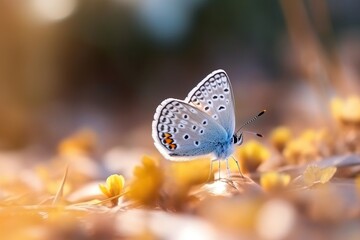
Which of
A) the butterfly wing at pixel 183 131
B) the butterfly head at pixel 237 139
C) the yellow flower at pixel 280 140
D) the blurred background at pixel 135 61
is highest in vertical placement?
the blurred background at pixel 135 61

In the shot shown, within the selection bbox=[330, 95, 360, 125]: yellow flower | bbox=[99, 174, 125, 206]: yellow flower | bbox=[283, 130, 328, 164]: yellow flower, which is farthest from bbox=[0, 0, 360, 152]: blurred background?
bbox=[99, 174, 125, 206]: yellow flower

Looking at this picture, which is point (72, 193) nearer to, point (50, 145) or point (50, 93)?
point (50, 145)

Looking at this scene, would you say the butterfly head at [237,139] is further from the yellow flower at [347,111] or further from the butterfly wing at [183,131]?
the yellow flower at [347,111]

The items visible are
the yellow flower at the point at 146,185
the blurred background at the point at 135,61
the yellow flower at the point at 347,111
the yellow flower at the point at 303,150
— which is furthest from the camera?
the blurred background at the point at 135,61

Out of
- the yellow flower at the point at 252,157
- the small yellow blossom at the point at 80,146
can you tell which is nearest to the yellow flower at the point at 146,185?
the yellow flower at the point at 252,157

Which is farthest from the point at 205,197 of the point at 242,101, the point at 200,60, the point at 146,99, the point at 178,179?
the point at 200,60

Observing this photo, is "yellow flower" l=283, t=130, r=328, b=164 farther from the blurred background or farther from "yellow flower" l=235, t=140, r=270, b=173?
the blurred background

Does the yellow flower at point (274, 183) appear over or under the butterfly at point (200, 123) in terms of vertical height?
under
